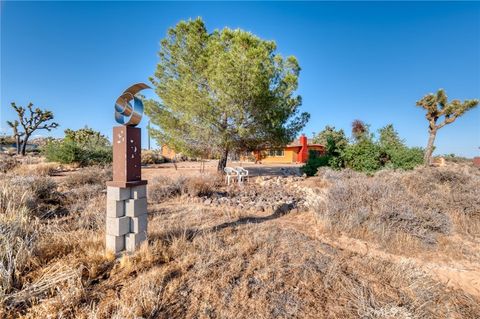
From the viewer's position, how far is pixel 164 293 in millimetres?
2186

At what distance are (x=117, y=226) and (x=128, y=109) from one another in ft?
4.80

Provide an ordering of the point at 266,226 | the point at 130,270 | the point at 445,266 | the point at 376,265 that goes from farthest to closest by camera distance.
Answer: the point at 266,226 < the point at 445,266 < the point at 376,265 < the point at 130,270

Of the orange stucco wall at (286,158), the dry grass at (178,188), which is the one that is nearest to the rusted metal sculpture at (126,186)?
the dry grass at (178,188)

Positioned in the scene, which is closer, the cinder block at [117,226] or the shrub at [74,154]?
the cinder block at [117,226]

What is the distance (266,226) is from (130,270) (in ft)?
7.94

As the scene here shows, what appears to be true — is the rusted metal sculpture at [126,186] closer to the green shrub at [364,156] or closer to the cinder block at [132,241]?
the cinder block at [132,241]

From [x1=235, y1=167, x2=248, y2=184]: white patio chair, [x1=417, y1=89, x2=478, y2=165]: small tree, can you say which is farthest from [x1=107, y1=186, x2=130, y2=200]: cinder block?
[x1=417, y1=89, x2=478, y2=165]: small tree

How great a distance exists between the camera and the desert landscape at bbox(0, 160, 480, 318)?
207cm

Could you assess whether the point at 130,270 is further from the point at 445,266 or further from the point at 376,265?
the point at 445,266

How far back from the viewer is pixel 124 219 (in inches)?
115

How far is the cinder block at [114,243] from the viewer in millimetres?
2881

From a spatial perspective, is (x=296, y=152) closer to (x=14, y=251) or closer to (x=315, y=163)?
(x=315, y=163)

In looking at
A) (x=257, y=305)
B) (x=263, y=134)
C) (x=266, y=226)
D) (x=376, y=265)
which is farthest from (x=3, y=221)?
(x=263, y=134)

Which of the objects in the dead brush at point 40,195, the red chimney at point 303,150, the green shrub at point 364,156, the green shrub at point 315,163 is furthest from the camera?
the red chimney at point 303,150
